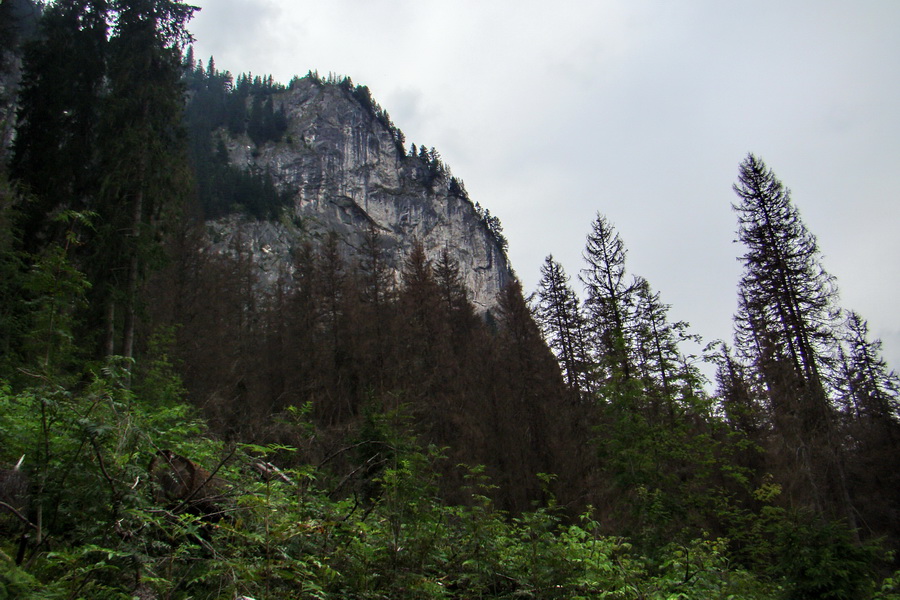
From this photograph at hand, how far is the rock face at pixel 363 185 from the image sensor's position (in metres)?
82.1

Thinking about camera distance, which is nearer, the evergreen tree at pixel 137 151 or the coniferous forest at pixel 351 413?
the coniferous forest at pixel 351 413

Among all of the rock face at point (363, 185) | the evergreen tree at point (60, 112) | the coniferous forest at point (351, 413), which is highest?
the rock face at point (363, 185)

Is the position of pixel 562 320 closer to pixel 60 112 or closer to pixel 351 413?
pixel 351 413

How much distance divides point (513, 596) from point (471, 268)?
9003 centimetres

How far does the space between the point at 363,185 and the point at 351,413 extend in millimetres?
73186

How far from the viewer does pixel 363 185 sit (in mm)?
87938

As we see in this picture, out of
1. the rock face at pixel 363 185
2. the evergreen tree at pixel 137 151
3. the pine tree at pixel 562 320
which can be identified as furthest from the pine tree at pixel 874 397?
the rock face at pixel 363 185

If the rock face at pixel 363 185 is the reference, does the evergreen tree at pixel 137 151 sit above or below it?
below

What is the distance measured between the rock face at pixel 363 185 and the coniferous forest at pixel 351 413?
51867mm

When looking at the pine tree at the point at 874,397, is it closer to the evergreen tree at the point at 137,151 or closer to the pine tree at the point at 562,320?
the pine tree at the point at 562,320

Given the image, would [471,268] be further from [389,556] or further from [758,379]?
[389,556]

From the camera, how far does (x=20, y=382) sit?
8625 millimetres

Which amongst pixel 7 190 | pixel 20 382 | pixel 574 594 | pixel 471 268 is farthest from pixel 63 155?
pixel 471 268

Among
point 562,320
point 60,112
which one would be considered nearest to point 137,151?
point 60,112
